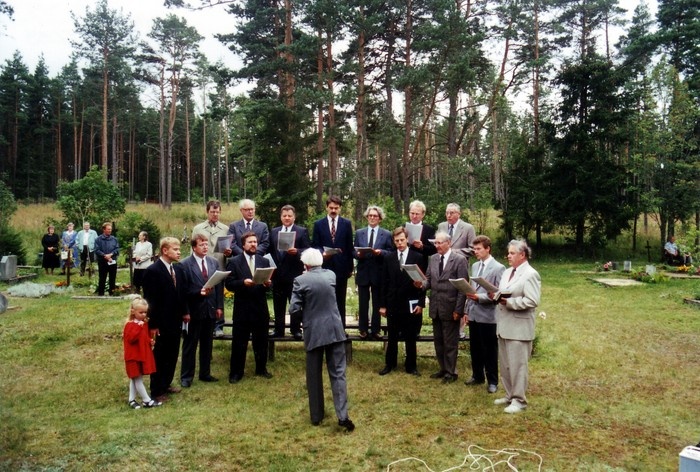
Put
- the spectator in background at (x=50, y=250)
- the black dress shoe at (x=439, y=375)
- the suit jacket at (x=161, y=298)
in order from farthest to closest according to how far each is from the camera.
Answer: the spectator in background at (x=50, y=250), the black dress shoe at (x=439, y=375), the suit jacket at (x=161, y=298)

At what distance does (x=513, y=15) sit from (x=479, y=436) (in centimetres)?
2098

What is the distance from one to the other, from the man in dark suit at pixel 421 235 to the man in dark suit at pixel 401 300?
0.51ft

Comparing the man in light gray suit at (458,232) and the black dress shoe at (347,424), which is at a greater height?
the man in light gray suit at (458,232)

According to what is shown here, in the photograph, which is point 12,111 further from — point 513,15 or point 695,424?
point 695,424

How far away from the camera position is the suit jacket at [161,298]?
5672 mm

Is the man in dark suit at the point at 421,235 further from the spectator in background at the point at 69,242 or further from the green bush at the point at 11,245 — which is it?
the green bush at the point at 11,245

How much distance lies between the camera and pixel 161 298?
572cm

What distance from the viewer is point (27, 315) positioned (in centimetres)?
988

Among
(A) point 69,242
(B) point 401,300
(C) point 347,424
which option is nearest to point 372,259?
Answer: (B) point 401,300

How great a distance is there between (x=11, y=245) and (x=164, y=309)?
607 inches

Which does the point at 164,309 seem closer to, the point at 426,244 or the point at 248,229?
the point at 248,229

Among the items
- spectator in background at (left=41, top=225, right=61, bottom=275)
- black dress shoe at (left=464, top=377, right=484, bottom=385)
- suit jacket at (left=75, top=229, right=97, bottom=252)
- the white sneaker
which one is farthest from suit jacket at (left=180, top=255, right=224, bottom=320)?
spectator in background at (left=41, top=225, right=61, bottom=275)

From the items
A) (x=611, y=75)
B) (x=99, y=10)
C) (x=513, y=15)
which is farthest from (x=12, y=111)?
(x=611, y=75)

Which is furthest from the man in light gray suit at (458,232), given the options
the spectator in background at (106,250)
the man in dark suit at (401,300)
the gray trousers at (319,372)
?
the spectator in background at (106,250)
